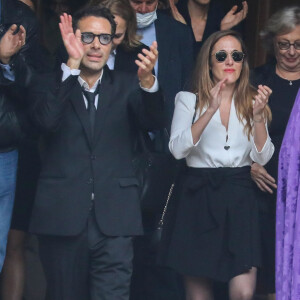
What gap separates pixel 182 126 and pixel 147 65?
66cm

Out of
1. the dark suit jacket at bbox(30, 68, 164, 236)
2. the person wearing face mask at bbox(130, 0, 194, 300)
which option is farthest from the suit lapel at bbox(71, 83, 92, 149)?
the person wearing face mask at bbox(130, 0, 194, 300)

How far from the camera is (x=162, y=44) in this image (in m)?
6.94

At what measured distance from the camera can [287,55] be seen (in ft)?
22.0

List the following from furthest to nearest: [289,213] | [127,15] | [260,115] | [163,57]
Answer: [163,57] → [127,15] → [260,115] → [289,213]

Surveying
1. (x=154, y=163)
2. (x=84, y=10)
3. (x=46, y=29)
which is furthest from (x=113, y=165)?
(x=46, y=29)

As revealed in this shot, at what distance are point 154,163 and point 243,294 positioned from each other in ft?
2.64

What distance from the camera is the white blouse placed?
6.20m

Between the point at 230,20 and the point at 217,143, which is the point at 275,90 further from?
the point at 230,20

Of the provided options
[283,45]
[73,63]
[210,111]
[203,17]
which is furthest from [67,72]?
[203,17]

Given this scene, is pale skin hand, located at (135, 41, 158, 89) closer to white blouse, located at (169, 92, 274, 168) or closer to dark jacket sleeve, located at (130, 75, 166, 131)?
dark jacket sleeve, located at (130, 75, 166, 131)

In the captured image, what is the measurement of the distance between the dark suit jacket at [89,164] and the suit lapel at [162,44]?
Result: 3.21 ft

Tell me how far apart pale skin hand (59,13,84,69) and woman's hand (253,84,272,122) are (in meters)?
0.94

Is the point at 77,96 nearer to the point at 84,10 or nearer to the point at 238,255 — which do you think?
the point at 84,10

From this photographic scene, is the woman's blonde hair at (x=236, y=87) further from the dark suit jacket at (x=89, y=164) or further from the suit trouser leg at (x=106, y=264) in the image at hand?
the suit trouser leg at (x=106, y=264)
